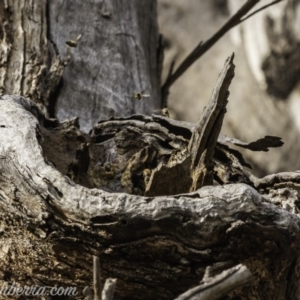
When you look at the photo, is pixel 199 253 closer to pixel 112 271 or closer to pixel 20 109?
pixel 112 271

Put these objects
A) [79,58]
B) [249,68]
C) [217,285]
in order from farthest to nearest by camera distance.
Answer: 1. [249,68]
2. [79,58]
3. [217,285]

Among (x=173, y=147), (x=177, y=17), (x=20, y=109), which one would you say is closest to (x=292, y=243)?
(x=173, y=147)

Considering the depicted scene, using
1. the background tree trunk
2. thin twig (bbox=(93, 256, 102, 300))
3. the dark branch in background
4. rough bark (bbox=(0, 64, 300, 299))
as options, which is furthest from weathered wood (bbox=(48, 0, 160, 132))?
the background tree trunk

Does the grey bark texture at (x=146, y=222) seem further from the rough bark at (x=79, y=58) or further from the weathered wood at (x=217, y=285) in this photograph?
the rough bark at (x=79, y=58)

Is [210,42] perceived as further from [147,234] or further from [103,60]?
[147,234]

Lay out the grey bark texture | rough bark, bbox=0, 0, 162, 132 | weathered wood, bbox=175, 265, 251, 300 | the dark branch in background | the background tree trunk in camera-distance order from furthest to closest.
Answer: the background tree trunk → the dark branch in background → rough bark, bbox=0, 0, 162, 132 → the grey bark texture → weathered wood, bbox=175, 265, 251, 300

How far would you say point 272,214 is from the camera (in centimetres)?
100

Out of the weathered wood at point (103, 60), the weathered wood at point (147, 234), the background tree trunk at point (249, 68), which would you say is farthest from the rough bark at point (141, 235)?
the background tree trunk at point (249, 68)

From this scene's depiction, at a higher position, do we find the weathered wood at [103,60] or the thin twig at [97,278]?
the weathered wood at [103,60]

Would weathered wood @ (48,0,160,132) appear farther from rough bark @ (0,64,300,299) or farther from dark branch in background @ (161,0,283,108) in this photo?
rough bark @ (0,64,300,299)

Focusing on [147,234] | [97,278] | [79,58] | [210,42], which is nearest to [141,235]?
[147,234]

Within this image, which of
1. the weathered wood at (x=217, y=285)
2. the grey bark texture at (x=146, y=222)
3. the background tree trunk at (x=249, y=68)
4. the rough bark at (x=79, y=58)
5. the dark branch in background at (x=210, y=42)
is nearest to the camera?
the weathered wood at (x=217, y=285)

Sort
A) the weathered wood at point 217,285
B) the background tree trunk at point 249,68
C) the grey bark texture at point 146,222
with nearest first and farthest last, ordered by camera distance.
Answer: the weathered wood at point 217,285 → the grey bark texture at point 146,222 → the background tree trunk at point 249,68

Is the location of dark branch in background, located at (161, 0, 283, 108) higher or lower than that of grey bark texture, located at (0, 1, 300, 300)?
higher
